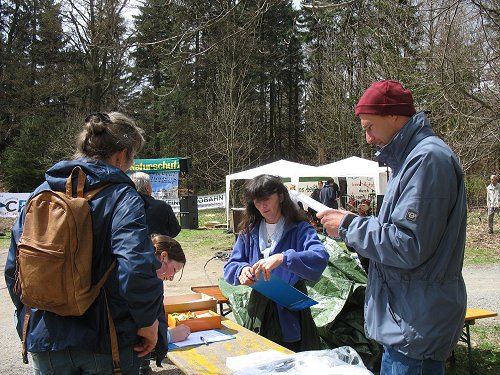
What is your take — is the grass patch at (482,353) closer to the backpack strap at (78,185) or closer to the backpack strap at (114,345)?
the backpack strap at (114,345)

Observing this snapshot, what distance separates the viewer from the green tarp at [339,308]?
3.85 m

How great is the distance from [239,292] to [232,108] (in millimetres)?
20149

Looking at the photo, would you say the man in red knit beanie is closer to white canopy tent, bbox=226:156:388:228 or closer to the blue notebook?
the blue notebook

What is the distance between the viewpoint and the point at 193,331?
2.93 metres

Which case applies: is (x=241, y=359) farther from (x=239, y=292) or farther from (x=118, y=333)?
(x=239, y=292)

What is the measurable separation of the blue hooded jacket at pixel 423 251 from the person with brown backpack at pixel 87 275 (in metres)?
0.80

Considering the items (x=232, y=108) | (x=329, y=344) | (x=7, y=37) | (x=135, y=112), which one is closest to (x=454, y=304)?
(x=329, y=344)

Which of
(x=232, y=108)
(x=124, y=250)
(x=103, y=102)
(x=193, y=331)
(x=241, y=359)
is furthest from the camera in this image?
(x=103, y=102)

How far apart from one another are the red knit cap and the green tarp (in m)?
2.25

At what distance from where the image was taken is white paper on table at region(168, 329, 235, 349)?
8.79 feet

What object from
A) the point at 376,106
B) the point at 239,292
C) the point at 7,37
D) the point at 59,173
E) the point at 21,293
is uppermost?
the point at 7,37

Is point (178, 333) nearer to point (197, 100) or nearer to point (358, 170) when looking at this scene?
point (358, 170)

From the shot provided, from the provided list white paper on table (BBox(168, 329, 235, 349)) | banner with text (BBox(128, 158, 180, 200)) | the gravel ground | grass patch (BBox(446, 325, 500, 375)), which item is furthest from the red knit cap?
banner with text (BBox(128, 158, 180, 200))

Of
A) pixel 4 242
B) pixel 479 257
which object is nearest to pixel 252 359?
pixel 479 257
